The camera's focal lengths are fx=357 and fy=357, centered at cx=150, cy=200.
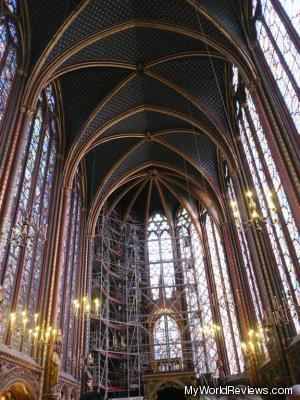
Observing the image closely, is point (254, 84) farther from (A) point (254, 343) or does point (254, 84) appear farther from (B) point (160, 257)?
Result: (B) point (160, 257)

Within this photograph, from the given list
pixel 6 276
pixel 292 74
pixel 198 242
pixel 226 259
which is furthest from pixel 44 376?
pixel 198 242

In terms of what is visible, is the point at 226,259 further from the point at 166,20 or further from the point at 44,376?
the point at 166,20

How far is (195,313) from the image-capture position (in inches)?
954

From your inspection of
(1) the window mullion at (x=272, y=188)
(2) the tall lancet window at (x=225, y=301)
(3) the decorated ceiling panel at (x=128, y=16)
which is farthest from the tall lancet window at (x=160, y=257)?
(3) the decorated ceiling panel at (x=128, y=16)

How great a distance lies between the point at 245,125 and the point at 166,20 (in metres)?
5.71

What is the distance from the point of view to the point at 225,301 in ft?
66.9

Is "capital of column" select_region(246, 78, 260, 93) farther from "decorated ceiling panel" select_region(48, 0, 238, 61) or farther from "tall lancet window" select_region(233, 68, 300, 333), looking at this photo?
"decorated ceiling panel" select_region(48, 0, 238, 61)

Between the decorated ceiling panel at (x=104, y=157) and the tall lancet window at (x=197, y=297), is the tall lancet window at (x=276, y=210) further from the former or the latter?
the tall lancet window at (x=197, y=297)

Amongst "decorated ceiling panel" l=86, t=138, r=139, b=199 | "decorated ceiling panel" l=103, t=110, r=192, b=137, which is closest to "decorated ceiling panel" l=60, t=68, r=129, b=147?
"decorated ceiling panel" l=103, t=110, r=192, b=137

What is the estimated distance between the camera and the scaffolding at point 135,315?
21.9m

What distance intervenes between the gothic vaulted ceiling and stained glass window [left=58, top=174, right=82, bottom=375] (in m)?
2.66

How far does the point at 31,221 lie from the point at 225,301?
40.0 feet

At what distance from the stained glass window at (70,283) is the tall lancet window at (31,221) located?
7.89 feet

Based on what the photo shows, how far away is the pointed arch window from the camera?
23312 mm
